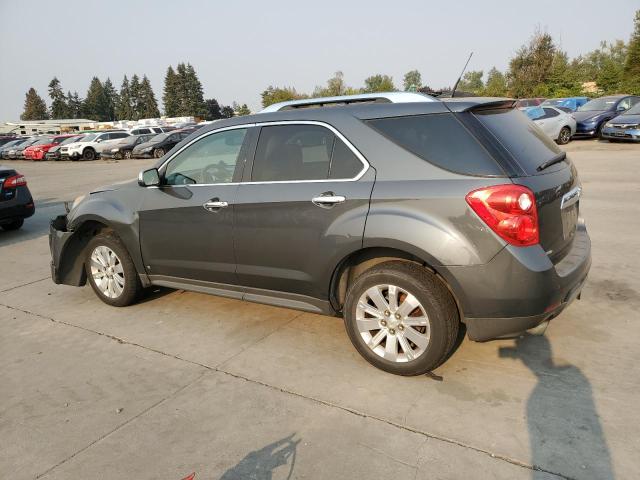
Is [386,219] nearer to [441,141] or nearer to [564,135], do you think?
[441,141]

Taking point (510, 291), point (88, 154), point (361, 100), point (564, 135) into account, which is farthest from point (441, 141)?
point (88, 154)

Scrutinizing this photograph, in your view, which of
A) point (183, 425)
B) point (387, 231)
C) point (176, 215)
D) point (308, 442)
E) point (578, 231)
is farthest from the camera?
point (176, 215)

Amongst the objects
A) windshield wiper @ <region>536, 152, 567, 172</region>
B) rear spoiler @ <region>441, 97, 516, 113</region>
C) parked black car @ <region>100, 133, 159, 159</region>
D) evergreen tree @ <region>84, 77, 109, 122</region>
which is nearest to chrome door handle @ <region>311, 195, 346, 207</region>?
rear spoiler @ <region>441, 97, 516, 113</region>

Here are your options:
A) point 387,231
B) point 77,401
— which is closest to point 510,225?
point 387,231

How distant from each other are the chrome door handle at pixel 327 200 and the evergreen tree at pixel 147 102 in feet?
441

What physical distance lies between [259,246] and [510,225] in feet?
5.89

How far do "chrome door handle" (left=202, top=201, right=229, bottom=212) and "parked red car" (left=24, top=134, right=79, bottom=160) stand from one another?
3327 centimetres

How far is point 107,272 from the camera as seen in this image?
4793 mm

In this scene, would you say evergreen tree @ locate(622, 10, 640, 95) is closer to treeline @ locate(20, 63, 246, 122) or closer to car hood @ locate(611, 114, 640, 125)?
car hood @ locate(611, 114, 640, 125)

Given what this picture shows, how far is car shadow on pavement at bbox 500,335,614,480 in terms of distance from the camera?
7.81 feet

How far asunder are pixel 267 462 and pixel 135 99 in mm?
140745

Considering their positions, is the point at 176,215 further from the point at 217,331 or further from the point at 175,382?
the point at 175,382

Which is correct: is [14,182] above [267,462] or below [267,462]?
above

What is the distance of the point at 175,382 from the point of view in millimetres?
3396
